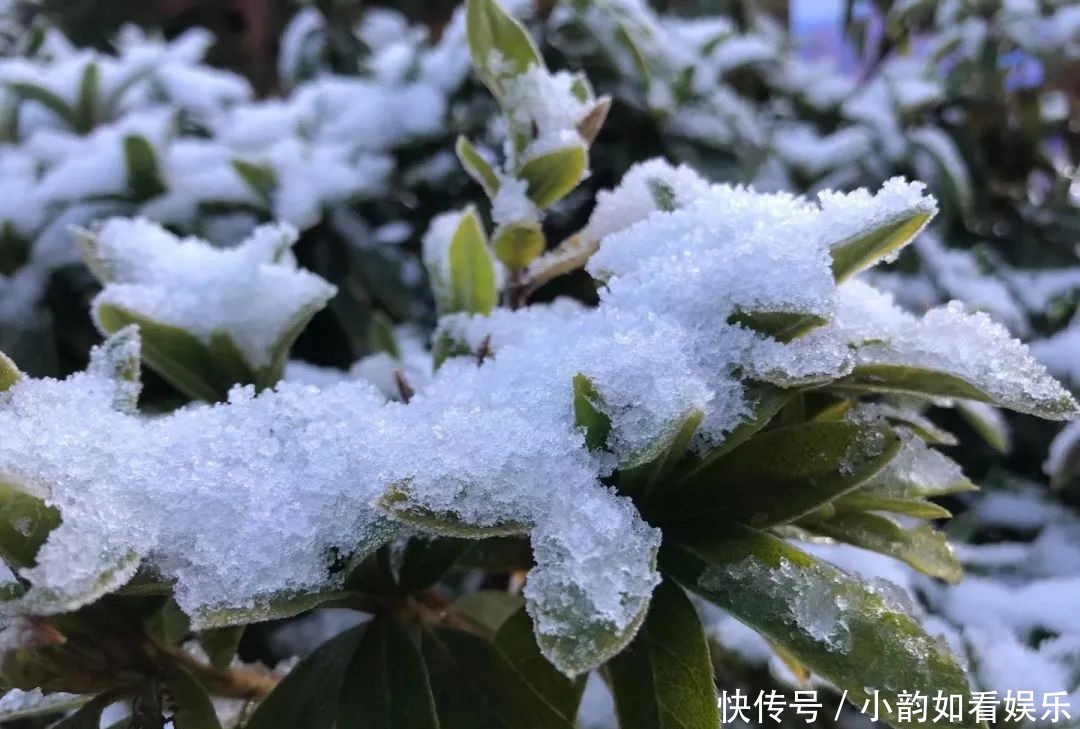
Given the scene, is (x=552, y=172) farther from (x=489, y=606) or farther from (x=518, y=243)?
(x=489, y=606)

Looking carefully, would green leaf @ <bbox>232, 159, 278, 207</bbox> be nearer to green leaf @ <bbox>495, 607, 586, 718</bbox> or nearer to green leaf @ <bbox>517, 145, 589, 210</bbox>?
green leaf @ <bbox>517, 145, 589, 210</bbox>

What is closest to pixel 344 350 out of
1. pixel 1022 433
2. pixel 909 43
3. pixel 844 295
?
pixel 844 295

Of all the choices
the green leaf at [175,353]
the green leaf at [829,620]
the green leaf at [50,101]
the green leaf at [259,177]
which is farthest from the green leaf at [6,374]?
the green leaf at [50,101]

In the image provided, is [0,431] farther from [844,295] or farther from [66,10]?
[66,10]

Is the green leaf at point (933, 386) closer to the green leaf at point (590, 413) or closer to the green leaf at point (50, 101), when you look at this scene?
the green leaf at point (590, 413)

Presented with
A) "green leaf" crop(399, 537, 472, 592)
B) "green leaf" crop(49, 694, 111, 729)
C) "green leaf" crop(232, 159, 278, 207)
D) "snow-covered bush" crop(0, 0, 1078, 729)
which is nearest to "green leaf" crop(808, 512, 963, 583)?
"snow-covered bush" crop(0, 0, 1078, 729)

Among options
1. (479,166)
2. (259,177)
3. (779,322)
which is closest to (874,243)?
(779,322)
